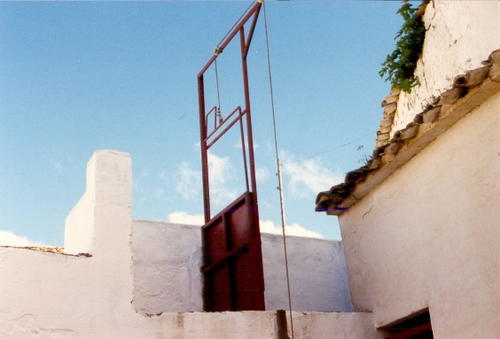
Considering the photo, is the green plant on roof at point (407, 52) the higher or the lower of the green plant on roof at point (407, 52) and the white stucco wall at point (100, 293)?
the higher

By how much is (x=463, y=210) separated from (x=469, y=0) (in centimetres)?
351

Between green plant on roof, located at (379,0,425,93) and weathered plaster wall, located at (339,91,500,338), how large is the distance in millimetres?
2835

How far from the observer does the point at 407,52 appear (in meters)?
9.95

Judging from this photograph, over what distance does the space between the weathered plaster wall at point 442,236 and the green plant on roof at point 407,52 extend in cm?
284

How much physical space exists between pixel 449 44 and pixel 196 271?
477 cm

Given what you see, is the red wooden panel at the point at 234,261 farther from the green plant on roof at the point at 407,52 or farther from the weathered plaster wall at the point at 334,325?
the green plant on roof at the point at 407,52

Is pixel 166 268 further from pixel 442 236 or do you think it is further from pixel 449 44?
pixel 449 44

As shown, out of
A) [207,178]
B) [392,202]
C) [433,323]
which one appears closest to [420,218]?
[392,202]

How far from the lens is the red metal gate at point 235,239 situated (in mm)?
7523

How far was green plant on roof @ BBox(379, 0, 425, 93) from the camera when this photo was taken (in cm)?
995

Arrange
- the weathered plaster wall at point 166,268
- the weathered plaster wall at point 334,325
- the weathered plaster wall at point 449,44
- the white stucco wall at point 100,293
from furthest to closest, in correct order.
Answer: the weathered plaster wall at point 166,268, the weathered plaster wall at point 449,44, the weathered plaster wall at point 334,325, the white stucco wall at point 100,293

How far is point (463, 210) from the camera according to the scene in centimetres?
649

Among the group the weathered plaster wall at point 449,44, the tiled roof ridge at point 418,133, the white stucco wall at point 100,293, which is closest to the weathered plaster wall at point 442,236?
the tiled roof ridge at point 418,133

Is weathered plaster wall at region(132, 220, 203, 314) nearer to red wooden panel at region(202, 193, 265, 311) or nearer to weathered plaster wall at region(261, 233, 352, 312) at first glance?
red wooden panel at region(202, 193, 265, 311)
